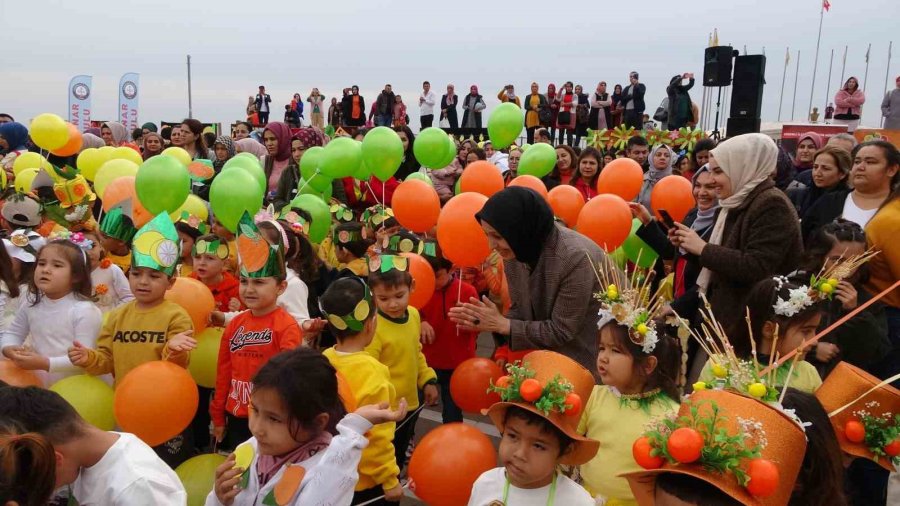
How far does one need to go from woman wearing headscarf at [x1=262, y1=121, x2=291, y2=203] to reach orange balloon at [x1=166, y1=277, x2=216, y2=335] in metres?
3.40

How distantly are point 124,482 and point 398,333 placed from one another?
5.20ft

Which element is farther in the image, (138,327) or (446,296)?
(446,296)

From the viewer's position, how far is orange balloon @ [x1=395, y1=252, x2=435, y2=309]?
3809 millimetres

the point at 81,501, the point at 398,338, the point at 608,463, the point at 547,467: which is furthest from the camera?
the point at 398,338

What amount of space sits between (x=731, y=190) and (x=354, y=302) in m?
1.93

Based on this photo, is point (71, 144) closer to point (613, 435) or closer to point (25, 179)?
point (25, 179)

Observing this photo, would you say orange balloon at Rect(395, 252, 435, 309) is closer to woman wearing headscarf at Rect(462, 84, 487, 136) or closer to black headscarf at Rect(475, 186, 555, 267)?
black headscarf at Rect(475, 186, 555, 267)

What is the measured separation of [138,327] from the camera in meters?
3.24

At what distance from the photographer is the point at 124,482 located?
1.87 meters

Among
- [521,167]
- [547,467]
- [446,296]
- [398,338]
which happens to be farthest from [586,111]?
[547,467]

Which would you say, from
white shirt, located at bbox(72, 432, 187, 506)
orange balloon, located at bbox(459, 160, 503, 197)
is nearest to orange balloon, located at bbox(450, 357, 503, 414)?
white shirt, located at bbox(72, 432, 187, 506)

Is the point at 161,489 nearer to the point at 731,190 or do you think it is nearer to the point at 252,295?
the point at 252,295

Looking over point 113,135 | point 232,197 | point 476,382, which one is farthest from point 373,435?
point 113,135

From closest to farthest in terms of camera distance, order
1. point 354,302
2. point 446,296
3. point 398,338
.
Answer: point 354,302 → point 398,338 → point 446,296
